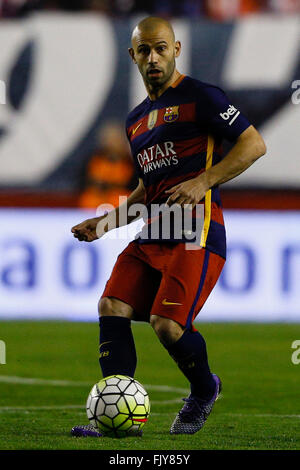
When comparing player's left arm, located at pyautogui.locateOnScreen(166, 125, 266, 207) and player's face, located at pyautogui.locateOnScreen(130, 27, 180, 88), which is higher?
player's face, located at pyautogui.locateOnScreen(130, 27, 180, 88)

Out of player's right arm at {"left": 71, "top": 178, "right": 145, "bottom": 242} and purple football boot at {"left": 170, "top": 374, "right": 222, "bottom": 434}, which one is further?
player's right arm at {"left": 71, "top": 178, "right": 145, "bottom": 242}

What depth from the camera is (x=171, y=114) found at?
531 centimetres

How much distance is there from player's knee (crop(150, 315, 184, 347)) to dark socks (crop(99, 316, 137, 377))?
276 millimetres

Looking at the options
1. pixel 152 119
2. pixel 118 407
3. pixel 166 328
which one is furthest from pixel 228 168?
pixel 118 407

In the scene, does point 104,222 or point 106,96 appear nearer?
point 104,222

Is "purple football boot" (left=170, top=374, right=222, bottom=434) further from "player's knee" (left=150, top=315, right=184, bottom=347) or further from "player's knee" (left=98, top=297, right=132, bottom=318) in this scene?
"player's knee" (left=98, top=297, right=132, bottom=318)

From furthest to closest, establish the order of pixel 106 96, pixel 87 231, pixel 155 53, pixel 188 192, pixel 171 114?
pixel 106 96 → pixel 87 231 → pixel 171 114 → pixel 155 53 → pixel 188 192

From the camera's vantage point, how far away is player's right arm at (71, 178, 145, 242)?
5.64m

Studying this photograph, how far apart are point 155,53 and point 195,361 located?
154 centimetres

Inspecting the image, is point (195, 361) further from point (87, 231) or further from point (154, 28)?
point (154, 28)

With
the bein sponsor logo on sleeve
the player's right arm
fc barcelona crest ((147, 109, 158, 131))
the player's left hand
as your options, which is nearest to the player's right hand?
the player's right arm

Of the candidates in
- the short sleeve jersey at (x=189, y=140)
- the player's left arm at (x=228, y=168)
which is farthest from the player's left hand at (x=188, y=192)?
the short sleeve jersey at (x=189, y=140)

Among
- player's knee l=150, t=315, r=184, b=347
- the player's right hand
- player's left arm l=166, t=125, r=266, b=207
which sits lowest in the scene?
player's knee l=150, t=315, r=184, b=347

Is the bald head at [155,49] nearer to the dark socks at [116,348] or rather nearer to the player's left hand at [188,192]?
the player's left hand at [188,192]
